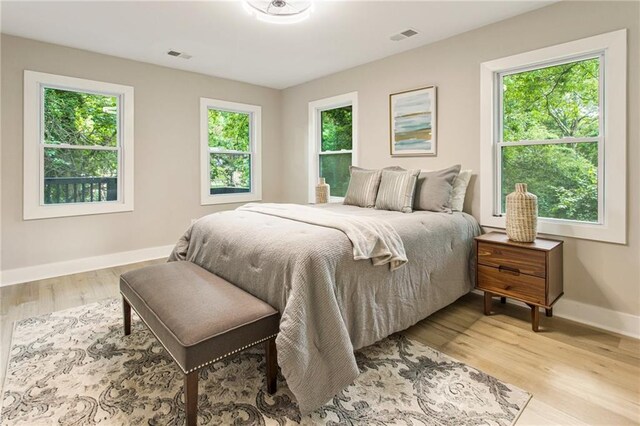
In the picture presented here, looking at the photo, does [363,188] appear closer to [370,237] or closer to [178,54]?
[370,237]

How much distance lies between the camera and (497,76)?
122 inches

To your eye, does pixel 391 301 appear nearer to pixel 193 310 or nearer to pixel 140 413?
pixel 193 310

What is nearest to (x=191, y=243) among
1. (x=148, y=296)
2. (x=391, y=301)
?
(x=148, y=296)

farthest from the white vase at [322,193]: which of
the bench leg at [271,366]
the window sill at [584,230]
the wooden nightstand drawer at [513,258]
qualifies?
the bench leg at [271,366]

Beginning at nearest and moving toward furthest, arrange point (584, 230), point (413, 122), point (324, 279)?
1. point (324, 279)
2. point (584, 230)
3. point (413, 122)

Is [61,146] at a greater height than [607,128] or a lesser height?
greater

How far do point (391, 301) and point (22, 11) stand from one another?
374cm

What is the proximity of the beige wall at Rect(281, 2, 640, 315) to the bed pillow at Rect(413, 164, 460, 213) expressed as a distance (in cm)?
30

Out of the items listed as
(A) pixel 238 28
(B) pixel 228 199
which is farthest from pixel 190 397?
(B) pixel 228 199

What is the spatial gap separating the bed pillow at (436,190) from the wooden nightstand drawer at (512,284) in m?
0.61

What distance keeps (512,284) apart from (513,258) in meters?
0.19

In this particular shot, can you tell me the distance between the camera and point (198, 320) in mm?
1580

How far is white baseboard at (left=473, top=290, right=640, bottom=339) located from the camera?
8.02ft

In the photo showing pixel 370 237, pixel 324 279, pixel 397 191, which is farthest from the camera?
pixel 397 191
